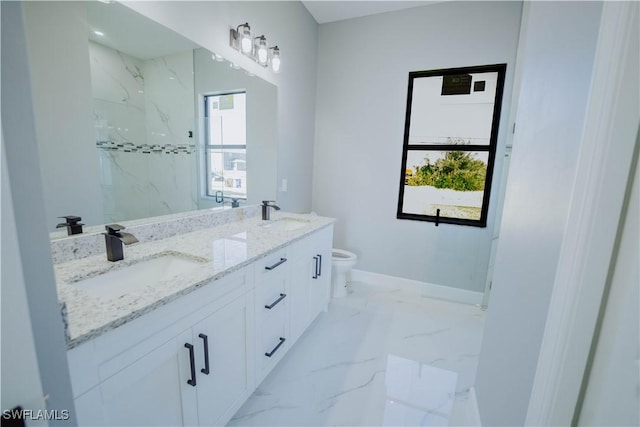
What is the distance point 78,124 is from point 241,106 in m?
1.10

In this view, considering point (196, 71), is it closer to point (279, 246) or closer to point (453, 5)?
point (279, 246)

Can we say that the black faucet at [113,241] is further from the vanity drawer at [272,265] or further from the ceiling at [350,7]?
the ceiling at [350,7]

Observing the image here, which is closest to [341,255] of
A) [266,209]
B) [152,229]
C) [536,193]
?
[266,209]

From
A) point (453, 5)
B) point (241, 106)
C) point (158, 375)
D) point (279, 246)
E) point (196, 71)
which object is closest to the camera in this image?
point (158, 375)

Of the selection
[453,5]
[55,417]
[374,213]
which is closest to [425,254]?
[374,213]

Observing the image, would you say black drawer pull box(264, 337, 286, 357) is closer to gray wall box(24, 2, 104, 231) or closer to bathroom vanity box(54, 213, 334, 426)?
bathroom vanity box(54, 213, 334, 426)

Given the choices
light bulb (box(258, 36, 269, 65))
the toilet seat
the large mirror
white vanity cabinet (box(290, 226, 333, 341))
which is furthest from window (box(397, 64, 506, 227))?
the large mirror

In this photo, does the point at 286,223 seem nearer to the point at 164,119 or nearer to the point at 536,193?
the point at 164,119

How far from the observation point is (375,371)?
1.72 metres

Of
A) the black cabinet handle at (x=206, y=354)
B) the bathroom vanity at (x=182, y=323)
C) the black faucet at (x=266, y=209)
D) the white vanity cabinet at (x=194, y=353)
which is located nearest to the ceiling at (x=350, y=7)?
the black faucet at (x=266, y=209)

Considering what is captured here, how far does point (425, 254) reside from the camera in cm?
276

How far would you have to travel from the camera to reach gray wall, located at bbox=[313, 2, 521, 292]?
2.34 metres

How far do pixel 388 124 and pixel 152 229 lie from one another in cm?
232

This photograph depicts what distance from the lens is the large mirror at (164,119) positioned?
117cm
